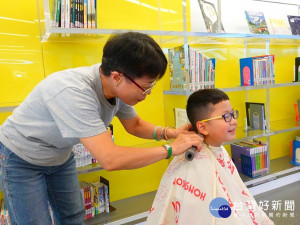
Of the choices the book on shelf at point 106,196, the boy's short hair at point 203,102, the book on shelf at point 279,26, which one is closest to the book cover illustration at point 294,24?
the book on shelf at point 279,26

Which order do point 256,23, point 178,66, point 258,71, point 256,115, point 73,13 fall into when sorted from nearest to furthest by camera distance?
1. point 73,13
2. point 178,66
3. point 258,71
4. point 256,115
5. point 256,23

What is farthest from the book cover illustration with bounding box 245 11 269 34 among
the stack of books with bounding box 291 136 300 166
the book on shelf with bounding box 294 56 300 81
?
the stack of books with bounding box 291 136 300 166

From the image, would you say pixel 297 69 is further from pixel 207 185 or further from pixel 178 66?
pixel 207 185

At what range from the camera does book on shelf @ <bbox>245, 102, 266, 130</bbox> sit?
9.55 ft

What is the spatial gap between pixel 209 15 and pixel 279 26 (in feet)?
4.20

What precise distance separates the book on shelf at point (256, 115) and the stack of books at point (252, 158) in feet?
0.68

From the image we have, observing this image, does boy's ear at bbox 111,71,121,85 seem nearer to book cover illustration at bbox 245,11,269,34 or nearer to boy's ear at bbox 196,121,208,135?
boy's ear at bbox 196,121,208,135

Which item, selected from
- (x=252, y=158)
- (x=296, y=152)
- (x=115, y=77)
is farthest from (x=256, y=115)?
(x=115, y=77)

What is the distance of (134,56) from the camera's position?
1.03 metres

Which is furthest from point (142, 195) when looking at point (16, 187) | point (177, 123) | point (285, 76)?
point (285, 76)

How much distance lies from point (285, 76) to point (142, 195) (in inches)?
95.8

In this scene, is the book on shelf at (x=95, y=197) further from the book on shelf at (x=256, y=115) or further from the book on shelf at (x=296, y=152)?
the book on shelf at (x=296, y=152)

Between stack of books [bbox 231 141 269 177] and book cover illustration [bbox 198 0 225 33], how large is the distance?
51.1 inches

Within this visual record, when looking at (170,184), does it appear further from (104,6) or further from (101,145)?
(104,6)
